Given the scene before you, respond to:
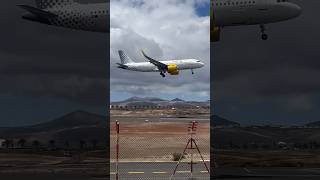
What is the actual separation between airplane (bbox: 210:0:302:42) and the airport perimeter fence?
107 inches

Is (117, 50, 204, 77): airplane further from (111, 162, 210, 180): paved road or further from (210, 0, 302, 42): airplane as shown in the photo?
(111, 162, 210, 180): paved road

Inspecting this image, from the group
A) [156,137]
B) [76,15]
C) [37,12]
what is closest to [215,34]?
[76,15]

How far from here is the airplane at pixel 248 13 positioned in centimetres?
1243

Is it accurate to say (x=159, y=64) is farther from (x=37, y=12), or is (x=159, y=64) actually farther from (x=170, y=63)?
(x=37, y=12)

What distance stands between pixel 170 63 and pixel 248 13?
406cm

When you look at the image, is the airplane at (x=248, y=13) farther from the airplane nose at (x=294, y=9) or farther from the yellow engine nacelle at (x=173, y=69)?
the yellow engine nacelle at (x=173, y=69)

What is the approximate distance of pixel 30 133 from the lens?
1235 centimetres

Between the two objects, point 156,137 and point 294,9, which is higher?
point 294,9

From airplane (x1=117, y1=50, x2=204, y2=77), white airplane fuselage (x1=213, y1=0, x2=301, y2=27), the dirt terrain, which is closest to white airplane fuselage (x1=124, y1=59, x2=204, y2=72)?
airplane (x1=117, y1=50, x2=204, y2=77)

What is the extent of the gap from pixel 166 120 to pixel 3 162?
5681 mm

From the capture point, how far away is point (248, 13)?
13.0 m

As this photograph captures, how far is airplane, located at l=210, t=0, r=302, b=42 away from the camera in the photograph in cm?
Answer: 1243

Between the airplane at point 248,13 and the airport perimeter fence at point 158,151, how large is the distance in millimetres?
2720

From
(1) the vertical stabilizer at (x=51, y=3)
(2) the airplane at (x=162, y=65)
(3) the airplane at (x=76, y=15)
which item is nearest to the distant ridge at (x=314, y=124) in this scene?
(2) the airplane at (x=162, y=65)
